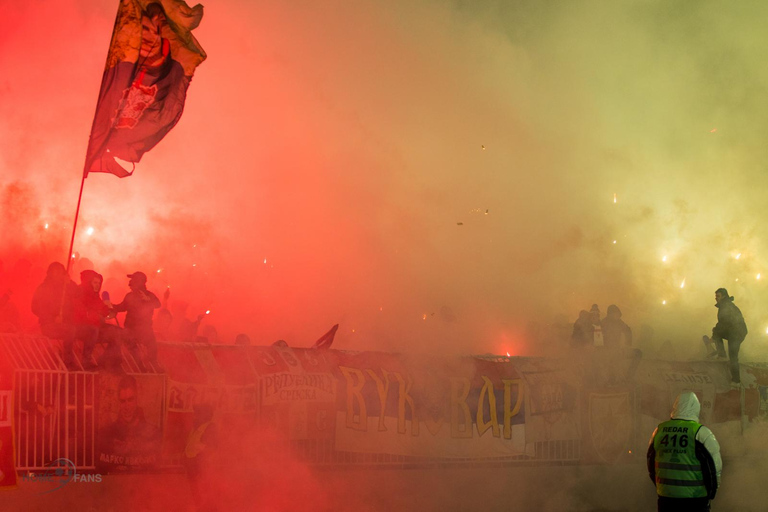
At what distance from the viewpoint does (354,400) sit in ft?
23.3

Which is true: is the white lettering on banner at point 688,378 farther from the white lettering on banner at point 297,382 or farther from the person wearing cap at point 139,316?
the person wearing cap at point 139,316

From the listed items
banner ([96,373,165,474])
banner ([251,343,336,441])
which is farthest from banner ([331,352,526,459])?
banner ([96,373,165,474])

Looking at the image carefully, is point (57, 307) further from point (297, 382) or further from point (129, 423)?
point (297, 382)

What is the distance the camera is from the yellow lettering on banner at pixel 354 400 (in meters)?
7.05

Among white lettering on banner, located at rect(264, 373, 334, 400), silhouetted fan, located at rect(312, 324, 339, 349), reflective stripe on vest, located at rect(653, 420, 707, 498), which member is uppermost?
silhouetted fan, located at rect(312, 324, 339, 349)

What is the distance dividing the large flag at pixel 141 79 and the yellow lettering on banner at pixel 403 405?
11.5 feet

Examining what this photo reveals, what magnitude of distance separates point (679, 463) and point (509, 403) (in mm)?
2747

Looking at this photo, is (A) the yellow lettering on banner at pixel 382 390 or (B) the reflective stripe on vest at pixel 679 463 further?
(A) the yellow lettering on banner at pixel 382 390

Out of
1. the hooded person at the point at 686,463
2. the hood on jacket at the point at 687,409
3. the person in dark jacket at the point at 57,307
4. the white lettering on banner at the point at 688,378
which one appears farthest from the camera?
the white lettering on banner at the point at 688,378

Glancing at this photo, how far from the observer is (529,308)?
1547 cm

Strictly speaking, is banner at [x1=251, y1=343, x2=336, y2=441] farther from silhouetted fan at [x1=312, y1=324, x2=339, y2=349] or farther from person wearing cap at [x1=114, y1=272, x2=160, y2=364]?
person wearing cap at [x1=114, y1=272, x2=160, y2=364]

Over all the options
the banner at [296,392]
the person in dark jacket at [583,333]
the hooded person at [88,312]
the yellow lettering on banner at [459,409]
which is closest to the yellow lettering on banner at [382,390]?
the banner at [296,392]

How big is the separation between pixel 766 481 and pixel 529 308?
719 cm

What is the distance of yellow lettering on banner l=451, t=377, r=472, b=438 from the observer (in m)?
7.51
